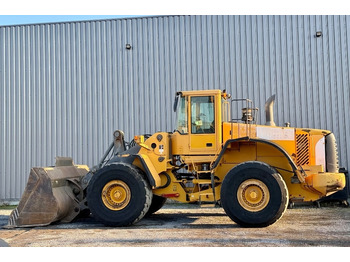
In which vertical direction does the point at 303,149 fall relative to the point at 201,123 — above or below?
below

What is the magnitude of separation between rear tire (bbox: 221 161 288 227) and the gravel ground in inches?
10.0

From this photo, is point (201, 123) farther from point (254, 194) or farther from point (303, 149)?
point (303, 149)

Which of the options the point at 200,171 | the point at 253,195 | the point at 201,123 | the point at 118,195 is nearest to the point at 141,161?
the point at 118,195

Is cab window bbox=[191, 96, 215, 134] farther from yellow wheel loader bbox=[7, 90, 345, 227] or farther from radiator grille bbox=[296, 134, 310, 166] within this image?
radiator grille bbox=[296, 134, 310, 166]

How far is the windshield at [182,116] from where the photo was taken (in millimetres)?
10273

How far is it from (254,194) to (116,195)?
3.01 m

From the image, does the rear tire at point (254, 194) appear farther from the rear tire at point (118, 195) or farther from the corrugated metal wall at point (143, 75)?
the corrugated metal wall at point (143, 75)

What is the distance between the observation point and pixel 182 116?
1034cm

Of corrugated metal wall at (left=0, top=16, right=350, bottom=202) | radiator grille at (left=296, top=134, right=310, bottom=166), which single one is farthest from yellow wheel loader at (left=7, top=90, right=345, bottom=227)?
corrugated metal wall at (left=0, top=16, right=350, bottom=202)

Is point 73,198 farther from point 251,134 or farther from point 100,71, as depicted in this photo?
point 100,71

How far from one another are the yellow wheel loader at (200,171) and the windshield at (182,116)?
0.08ft

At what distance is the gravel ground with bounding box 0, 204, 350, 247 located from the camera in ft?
25.1

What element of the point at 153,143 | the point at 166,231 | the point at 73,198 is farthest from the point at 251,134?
the point at 73,198

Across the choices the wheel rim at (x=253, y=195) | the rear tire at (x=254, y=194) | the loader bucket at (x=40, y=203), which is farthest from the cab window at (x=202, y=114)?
the loader bucket at (x=40, y=203)
